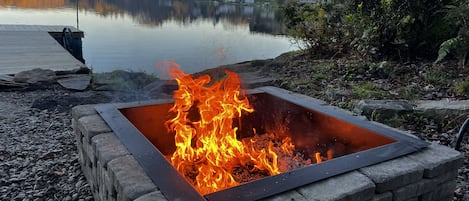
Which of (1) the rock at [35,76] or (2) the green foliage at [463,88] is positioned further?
(1) the rock at [35,76]

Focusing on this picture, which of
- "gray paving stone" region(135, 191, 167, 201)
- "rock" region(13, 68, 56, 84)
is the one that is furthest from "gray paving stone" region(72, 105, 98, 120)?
"rock" region(13, 68, 56, 84)

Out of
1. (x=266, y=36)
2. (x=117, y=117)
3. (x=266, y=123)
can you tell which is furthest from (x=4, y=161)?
(x=266, y=36)

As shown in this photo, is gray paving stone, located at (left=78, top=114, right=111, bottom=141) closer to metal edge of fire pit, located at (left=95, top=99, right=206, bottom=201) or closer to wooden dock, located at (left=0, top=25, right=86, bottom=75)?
metal edge of fire pit, located at (left=95, top=99, right=206, bottom=201)

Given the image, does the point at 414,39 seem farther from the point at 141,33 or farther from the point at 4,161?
the point at 141,33

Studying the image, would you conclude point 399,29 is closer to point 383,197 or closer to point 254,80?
point 254,80

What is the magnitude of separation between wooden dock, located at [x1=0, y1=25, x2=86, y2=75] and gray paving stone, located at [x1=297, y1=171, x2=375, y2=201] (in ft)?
19.2

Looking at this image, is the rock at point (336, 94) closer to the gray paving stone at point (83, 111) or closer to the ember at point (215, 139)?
the ember at point (215, 139)

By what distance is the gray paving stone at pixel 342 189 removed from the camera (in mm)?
A: 1581

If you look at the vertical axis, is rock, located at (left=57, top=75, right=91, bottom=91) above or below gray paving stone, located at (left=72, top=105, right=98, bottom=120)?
below

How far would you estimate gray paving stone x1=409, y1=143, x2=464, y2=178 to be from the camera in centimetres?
193

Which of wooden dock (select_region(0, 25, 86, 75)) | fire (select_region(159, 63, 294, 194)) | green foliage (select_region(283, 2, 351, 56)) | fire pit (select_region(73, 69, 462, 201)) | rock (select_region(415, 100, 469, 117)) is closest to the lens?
fire pit (select_region(73, 69, 462, 201))

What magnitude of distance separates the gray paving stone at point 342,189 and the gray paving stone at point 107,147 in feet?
3.16

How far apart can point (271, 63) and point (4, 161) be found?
206 inches

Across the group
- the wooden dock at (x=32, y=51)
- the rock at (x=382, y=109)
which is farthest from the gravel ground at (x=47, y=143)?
the wooden dock at (x=32, y=51)
